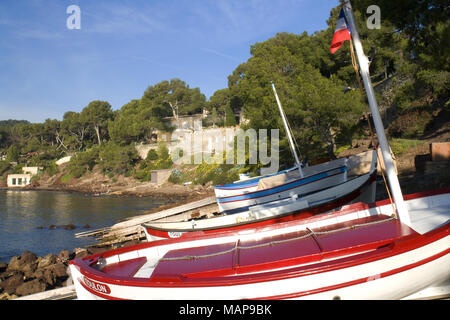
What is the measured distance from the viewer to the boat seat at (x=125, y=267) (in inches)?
222

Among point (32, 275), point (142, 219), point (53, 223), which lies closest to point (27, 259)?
point (32, 275)

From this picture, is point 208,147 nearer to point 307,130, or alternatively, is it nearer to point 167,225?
point 307,130

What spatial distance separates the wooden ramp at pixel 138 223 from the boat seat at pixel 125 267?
8761 millimetres

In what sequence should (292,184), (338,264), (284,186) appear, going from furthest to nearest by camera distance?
1. (284,186)
2. (292,184)
3. (338,264)

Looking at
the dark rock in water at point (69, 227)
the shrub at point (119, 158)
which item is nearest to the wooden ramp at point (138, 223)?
the dark rock in water at point (69, 227)

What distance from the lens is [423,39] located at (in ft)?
28.4

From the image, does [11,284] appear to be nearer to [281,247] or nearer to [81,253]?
[81,253]

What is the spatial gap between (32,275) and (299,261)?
381 inches

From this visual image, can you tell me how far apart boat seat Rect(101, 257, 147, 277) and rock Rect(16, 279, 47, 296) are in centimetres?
404

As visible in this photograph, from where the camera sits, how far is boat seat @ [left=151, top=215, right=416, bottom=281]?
461cm

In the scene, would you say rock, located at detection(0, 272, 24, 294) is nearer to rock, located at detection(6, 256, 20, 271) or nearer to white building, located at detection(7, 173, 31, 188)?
rock, located at detection(6, 256, 20, 271)

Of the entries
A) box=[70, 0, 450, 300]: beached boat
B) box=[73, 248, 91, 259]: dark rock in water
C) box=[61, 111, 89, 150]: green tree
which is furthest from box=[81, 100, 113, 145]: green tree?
box=[70, 0, 450, 300]: beached boat

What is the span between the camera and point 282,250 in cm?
505
